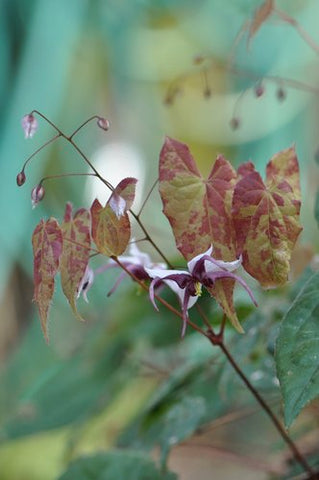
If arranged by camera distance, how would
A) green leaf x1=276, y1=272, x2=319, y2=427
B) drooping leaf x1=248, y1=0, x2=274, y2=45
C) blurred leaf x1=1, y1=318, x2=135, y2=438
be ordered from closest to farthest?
green leaf x1=276, y1=272, x2=319, y2=427 < drooping leaf x1=248, y1=0, x2=274, y2=45 < blurred leaf x1=1, y1=318, x2=135, y2=438

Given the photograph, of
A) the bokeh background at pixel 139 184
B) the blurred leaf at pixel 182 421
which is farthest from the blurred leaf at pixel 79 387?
the blurred leaf at pixel 182 421

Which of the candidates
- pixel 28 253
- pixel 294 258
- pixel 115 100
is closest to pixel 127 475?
pixel 294 258

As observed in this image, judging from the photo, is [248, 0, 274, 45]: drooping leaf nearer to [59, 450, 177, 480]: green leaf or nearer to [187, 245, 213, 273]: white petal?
[187, 245, 213, 273]: white petal

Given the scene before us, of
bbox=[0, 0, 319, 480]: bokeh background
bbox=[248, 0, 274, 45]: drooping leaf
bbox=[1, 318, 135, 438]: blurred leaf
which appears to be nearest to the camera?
bbox=[248, 0, 274, 45]: drooping leaf

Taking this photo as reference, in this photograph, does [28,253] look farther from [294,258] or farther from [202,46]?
[294,258]

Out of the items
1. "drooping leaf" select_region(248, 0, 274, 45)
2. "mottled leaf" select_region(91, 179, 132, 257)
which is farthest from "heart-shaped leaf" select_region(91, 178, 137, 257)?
"drooping leaf" select_region(248, 0, 274, 45)

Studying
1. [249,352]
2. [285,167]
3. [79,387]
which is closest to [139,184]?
[79,387]

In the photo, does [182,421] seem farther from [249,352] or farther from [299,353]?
[299,353]
